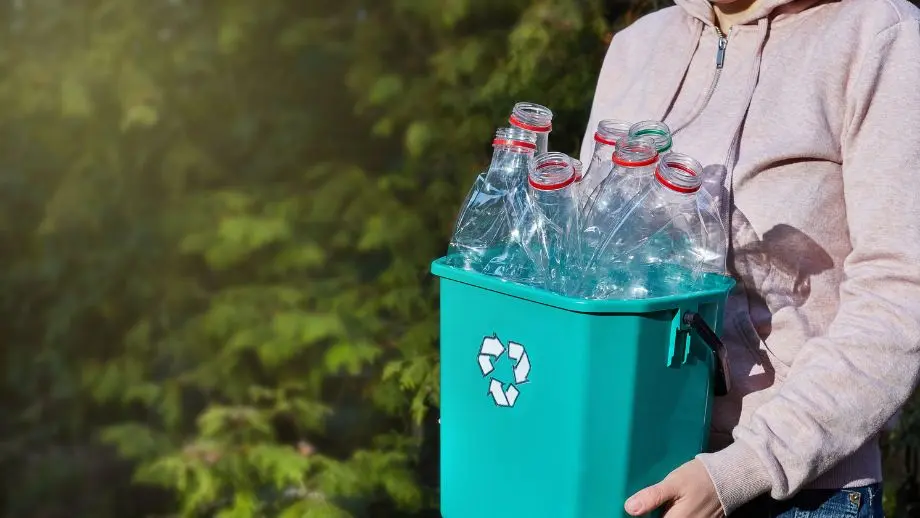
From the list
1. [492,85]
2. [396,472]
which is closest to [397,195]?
[492,85]

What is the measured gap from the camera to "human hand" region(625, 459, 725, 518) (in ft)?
4.00

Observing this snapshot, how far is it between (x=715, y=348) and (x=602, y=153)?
312 mm

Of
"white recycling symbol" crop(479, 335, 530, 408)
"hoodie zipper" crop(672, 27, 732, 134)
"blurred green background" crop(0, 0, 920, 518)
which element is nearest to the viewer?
"white recycling symbol" crop(479, 335, 530, 408)

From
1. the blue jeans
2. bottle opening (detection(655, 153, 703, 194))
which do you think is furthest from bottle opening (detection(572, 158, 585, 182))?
the blue jeans

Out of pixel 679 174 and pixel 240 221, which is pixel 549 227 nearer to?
pixel 679 174

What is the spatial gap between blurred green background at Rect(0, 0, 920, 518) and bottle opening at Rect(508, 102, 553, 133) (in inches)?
61.1

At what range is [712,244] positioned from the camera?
4.13ft

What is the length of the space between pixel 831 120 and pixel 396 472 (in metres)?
2.10

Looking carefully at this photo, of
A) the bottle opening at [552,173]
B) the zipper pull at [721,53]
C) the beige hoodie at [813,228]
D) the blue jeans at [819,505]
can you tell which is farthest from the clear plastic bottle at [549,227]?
the blue jeans at [819,505]

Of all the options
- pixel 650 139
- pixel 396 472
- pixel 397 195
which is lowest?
pixel 396 472

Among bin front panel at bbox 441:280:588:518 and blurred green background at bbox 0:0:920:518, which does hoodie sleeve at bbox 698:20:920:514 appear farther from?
blurred green background at bbox 0:0:920:518

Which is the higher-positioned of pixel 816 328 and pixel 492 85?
pixel 492 85

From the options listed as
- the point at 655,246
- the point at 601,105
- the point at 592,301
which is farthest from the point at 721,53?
the point at 592,301

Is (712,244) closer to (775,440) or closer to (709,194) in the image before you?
(709,194)
